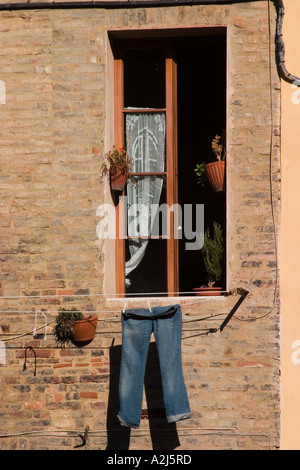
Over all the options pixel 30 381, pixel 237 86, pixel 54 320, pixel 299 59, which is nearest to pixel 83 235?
pixel 54 320

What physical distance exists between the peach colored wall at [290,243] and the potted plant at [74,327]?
5.41ft

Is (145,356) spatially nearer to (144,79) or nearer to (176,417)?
(176,417)

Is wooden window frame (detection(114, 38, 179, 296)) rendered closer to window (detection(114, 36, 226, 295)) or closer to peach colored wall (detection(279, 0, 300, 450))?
window (detection(114, 36, 226, 295))

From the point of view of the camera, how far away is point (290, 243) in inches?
286

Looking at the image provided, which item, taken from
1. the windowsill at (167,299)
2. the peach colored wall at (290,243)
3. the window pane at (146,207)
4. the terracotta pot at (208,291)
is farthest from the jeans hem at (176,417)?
the window pane at (146,207)

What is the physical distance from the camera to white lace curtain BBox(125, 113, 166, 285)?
7.76 m

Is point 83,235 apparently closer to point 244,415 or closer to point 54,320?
point 54,320

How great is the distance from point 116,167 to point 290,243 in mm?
1681

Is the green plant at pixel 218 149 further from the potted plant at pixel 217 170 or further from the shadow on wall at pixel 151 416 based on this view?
the shadow on wall at pixel 151 416

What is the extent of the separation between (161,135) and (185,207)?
72 centimetres

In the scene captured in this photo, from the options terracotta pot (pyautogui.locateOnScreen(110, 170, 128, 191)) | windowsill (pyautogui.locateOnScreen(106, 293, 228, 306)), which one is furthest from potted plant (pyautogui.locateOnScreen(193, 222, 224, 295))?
terracotta pot (pyautogui.locateOnScreen(110, 170, 128, 191))

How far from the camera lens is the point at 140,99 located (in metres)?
7.91

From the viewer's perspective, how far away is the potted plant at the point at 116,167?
7.50 m
